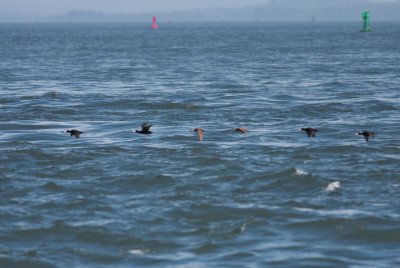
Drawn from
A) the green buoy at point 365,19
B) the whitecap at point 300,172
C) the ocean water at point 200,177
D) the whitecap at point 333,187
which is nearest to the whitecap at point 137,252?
the ocean water at point 200,177

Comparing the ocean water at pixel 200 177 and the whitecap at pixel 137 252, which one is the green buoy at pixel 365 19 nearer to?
the ocean water at pixel 200 177

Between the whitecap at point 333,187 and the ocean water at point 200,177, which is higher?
the whitecap at point 333,187

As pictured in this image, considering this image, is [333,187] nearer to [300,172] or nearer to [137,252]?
[300,172]

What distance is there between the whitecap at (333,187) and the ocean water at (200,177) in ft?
0.32

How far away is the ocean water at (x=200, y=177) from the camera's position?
749 inches

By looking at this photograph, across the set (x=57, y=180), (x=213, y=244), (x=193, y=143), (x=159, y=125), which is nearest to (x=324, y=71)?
(x=159, y=125)

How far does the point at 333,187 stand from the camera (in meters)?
23.4

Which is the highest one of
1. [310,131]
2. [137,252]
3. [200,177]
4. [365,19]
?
[310,131]

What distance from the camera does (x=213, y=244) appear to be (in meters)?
19.1

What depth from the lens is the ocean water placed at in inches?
749

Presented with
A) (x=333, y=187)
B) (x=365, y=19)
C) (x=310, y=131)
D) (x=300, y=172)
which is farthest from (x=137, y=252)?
Result: (x=365, y=19)

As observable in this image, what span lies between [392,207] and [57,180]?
383 inches

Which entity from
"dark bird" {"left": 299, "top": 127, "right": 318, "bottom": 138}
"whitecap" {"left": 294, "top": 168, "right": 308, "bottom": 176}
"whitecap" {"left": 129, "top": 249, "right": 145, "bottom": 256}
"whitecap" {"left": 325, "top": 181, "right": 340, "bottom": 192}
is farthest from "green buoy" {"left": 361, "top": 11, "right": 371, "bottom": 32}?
"whitecap" {"left": 129, "top": 249, "right": 145, "bottom": 256}

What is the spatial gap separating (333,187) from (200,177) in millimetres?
4051
